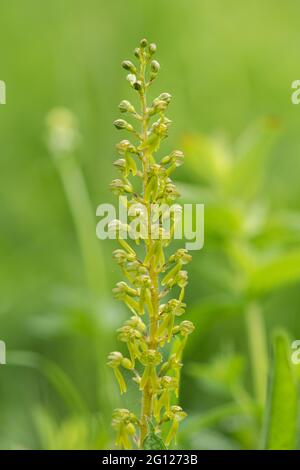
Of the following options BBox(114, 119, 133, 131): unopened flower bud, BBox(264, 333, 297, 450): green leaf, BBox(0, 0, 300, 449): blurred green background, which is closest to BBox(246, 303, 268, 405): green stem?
BBox(0, 0, 300, 449): blurred green background

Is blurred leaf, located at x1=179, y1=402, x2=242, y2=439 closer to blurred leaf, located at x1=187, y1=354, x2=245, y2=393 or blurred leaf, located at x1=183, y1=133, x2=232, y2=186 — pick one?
blurred leaf, located at x1=187, y1=354, x2=245, y2=393

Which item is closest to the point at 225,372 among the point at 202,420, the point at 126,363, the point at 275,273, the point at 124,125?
the point at 202,420

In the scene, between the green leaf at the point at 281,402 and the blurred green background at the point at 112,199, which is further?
the blurred green background at the point at 112,199

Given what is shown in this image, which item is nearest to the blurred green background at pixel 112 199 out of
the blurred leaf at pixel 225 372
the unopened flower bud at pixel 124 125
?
the blurred leaf at pixel 225 372

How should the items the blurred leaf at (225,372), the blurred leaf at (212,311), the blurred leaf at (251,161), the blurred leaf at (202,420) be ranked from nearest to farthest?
the blurred leaf at (202,420) < the blurred leaf at (225,372) < the blurred leaf at (212,311) < the blurred leaf at (251,161)

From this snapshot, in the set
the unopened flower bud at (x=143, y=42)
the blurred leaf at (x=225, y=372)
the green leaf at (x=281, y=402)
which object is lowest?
the green leaf at (x=281, y=402)

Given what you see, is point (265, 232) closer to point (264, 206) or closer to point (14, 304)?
point (264, 206)

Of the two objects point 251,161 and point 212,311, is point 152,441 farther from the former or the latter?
point 251,161

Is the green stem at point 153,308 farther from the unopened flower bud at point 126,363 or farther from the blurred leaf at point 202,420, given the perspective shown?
the blurred leaf at point 202,420
